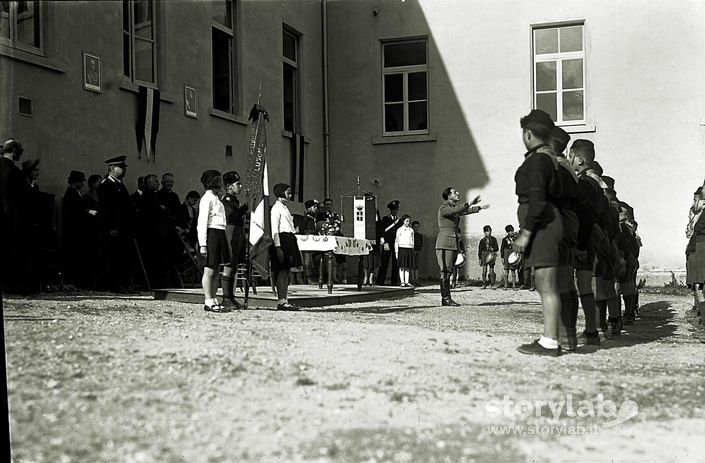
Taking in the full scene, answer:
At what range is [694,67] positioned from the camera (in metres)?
3.84

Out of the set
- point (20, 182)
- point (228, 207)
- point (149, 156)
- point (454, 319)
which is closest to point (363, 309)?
point (454, 319)

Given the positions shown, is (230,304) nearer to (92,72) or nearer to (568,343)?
(568,343)

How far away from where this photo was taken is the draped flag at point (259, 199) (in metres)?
6.54

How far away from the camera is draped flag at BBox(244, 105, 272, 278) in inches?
258

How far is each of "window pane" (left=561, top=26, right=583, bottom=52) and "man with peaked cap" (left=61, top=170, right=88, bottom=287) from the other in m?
2.55

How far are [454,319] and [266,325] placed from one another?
2081 mm

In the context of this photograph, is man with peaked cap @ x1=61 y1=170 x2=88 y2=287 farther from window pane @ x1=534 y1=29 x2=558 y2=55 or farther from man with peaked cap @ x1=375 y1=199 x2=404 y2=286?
man with peaked cap @ x1=375 y1=199 x2=404 y2=286

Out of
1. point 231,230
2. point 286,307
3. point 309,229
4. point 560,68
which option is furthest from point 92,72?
point 309,229

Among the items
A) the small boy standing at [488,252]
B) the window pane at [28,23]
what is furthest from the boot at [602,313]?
the window pane at [28,23]

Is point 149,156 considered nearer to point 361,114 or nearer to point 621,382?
point 361,114

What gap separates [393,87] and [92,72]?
2559 mm

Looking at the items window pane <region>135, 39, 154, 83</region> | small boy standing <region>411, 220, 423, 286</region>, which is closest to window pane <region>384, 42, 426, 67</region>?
window pane <region>135, 39, 154, 83</region>

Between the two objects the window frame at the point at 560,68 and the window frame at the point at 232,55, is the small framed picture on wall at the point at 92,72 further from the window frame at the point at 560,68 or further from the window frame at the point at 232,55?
the window frame at the point at 232,55

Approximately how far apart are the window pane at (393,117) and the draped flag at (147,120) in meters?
1.61
